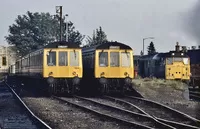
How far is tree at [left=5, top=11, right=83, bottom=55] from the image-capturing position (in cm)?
7238

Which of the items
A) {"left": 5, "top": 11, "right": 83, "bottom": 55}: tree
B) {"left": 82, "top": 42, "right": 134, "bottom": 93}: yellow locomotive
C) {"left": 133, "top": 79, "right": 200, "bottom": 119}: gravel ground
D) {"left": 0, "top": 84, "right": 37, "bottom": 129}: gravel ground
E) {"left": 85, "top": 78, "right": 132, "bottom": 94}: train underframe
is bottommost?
{"left": 0, "top": 84, "right": 37, "bottom": 129}: gravel ground

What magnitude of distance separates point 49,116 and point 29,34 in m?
60.1

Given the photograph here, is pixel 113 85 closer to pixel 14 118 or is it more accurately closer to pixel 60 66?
pixel 60 66

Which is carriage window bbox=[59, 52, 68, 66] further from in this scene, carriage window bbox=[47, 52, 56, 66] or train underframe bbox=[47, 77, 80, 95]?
train underframe bbox=[47, 77, 80, 95]

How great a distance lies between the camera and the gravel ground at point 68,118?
12.8 metres

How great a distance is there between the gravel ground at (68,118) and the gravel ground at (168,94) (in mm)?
4094

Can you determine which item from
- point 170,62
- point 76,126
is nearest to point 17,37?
point 170,62

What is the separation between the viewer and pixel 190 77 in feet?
112

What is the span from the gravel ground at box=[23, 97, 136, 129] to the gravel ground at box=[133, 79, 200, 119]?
4.09 meters

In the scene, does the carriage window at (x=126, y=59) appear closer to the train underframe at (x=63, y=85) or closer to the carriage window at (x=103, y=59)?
the carriage window at (x=103, y=59)

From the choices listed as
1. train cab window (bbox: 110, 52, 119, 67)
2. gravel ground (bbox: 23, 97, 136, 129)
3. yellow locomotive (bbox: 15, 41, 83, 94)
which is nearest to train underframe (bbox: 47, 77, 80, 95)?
yellow locomotive (bbox: 15, 41, 83, 94)

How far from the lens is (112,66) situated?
24.3 meters

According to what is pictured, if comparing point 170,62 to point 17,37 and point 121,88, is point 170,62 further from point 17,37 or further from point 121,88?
point 17,37

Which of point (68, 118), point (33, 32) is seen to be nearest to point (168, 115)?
point (68, 118)
